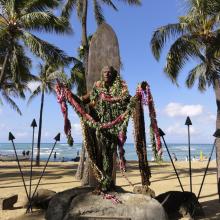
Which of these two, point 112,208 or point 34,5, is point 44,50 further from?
point 112,208

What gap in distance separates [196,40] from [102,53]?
7240mm

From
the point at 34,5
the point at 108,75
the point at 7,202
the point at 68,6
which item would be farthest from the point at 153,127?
the point at 68,6

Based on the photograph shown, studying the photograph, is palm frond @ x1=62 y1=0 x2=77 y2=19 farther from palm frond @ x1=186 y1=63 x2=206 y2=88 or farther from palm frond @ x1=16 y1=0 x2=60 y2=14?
palm frond @ x1=186 y1=63 x2=206 y2=88

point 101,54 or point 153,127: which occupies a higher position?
point 101,54

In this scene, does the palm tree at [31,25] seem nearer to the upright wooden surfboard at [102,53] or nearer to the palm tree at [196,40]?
the palm tree at [196,40]

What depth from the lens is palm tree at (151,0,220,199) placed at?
47.5 feet

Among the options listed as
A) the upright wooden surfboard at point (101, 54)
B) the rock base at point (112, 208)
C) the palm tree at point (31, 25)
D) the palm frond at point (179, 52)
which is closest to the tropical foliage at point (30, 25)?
the palm tree at point (31, 25)

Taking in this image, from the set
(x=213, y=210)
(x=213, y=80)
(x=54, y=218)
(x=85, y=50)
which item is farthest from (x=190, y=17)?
(x=54, y=218)

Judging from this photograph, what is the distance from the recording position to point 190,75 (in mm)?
22250

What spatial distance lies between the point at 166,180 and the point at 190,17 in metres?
8.43

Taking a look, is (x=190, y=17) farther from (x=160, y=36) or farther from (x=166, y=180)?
(x=166, y=180)

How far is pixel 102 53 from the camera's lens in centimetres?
865

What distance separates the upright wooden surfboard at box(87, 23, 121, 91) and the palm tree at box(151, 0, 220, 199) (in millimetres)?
6429

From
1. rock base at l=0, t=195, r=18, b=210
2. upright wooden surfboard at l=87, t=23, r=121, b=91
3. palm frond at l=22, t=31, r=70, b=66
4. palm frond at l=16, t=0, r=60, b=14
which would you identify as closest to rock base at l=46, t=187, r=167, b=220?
upright wooden surfboard at l=87, t=23, r=121, b=91
